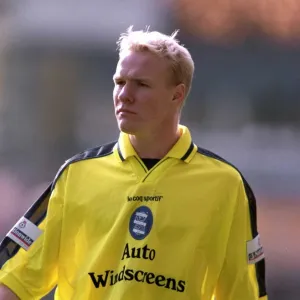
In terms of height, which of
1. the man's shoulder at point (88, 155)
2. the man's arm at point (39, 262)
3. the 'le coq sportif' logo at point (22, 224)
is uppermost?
the man's shoulder at point (88, 155)

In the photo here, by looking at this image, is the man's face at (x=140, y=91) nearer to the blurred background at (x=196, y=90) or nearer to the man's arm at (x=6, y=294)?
the man's arm at (x=6, y=294)

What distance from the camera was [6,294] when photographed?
154cm

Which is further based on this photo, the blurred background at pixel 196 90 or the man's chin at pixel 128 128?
the blurred background at pixel 196 90

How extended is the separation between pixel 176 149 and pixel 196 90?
84cm

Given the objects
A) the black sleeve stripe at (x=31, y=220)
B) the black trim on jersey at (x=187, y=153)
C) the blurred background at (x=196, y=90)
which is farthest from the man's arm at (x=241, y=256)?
the blurred background at (x=196, y=90)

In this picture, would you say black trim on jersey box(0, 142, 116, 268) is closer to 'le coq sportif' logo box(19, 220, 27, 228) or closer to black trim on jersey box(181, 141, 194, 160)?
'le coq sportif' logo box(19, 220, 27, 228)

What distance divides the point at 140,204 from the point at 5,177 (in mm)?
1072

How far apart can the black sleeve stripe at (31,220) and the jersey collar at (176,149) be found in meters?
0.21

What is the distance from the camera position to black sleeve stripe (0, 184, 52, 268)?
1.59 m

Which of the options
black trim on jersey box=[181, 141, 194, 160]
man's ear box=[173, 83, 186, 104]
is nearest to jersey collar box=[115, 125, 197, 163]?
black trim on jersey box=[181, 141, 194, 160]

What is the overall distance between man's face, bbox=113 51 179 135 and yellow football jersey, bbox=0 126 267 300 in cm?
10

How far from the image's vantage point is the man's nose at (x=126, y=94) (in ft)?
5.08

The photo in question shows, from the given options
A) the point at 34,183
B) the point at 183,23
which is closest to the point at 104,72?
the point at 183,23

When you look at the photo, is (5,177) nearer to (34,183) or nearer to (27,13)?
(34,183)
